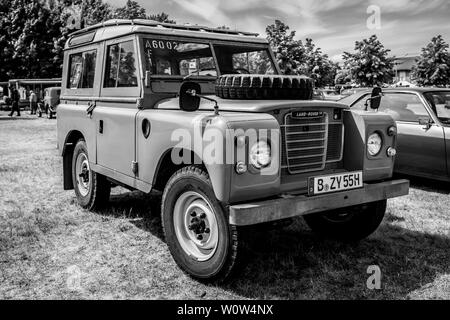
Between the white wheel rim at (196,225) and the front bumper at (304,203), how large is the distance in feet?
1.25

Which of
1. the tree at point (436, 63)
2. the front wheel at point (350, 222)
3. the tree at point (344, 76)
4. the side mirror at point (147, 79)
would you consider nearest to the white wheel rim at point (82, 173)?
the side mirror at point (147, 79)

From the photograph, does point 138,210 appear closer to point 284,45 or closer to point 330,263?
point 330,263

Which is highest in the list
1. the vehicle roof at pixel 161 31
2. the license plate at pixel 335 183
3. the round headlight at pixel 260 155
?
the vehicle roof at pixel 161 31

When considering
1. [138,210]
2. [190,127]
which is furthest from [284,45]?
[190,127]

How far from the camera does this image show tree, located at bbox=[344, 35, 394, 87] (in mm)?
29891

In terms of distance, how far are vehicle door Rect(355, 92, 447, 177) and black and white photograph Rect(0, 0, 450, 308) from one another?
0.31 feet

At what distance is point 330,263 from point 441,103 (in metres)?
4.23

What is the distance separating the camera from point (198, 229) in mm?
3410

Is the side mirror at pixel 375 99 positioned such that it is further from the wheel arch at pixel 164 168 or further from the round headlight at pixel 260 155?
the wheel arch at pixel 164 168

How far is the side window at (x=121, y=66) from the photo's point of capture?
172 inches

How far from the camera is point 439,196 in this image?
637 cm
